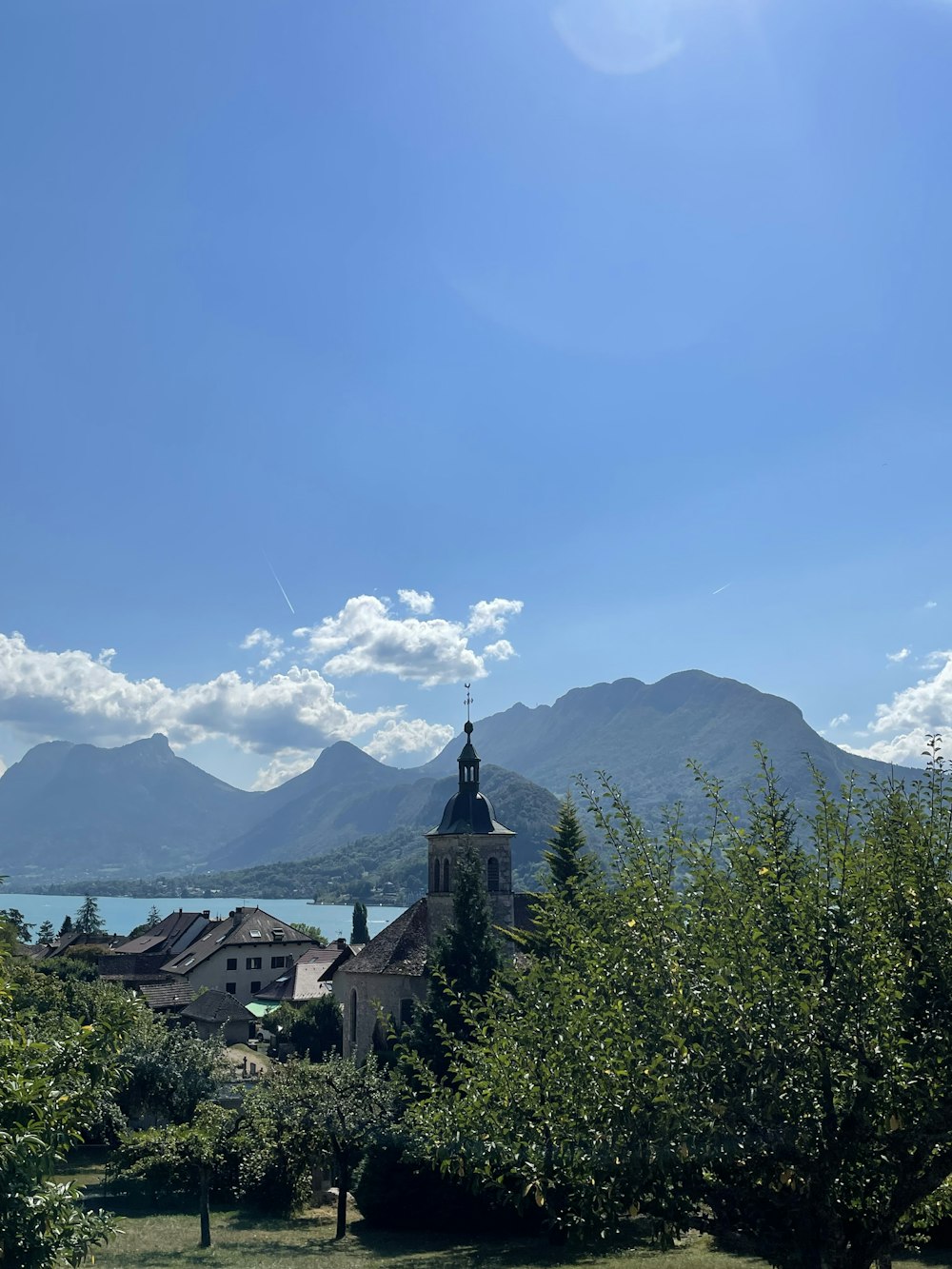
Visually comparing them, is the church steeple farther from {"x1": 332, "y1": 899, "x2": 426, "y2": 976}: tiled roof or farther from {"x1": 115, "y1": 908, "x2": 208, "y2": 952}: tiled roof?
{"x1": 115, "y1": 908, "x2": 208, "y2": 952}: tiled roof

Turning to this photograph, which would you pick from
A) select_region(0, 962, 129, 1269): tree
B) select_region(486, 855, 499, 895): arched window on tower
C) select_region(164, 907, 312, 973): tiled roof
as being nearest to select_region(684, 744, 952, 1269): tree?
select_region(0, 962, 129, 1269): tree

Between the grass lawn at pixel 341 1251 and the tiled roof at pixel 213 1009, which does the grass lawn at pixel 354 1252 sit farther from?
the tiled roof at pixel 213 1009

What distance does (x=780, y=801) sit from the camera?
1238 centimetres

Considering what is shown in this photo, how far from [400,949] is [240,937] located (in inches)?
1923

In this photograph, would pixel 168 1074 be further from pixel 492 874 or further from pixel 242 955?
pixel 242 955

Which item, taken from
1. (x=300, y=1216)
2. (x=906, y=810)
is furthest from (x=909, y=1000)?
(x=300, y=1216)

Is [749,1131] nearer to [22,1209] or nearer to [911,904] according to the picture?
[911,904]

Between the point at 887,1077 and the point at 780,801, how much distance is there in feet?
11.2

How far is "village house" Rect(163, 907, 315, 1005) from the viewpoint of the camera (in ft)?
303

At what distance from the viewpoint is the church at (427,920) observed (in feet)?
165

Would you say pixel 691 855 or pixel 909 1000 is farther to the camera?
pixel 691 855

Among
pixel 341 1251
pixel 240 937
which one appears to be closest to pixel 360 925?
pixel 240 937

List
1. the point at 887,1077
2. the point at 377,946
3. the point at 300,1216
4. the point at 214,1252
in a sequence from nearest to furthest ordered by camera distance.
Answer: the point at 887,1077
the point at 214,1252
the point at 300,1216
the point at 377,946

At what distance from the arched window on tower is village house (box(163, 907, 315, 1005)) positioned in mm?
47522
